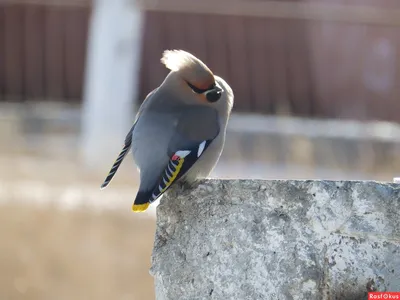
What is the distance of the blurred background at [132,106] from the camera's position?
6.23 meters

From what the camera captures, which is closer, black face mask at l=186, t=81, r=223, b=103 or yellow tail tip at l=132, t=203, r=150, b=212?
yellow tail tip at l=132, t=203, r=150, b=212

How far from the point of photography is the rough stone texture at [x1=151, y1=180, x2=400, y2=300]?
2939 millimetres

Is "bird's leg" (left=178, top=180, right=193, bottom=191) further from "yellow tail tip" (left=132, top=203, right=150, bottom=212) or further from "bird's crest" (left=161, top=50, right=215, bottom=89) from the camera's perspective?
"bird's crest" (left=161, top=50, right=215, bottom=89)

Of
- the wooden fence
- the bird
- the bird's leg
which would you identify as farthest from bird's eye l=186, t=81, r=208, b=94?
the wooden fence

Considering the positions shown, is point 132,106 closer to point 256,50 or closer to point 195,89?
point 256,50

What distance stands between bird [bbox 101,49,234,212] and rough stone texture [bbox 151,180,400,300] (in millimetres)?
358

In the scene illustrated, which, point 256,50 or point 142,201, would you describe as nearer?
point 142,201

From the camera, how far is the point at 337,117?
1001 cm

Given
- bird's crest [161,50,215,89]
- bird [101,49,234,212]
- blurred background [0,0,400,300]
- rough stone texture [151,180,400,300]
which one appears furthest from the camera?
blurred background [0,0,400,300]

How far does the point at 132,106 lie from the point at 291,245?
5.92m

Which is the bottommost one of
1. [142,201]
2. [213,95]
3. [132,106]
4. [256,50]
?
[142,201]

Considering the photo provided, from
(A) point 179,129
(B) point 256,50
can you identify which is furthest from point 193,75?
(B) point 256,50

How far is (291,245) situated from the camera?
296 cm

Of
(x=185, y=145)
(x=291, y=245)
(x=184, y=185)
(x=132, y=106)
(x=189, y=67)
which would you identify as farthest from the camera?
(x=132, y=106)
